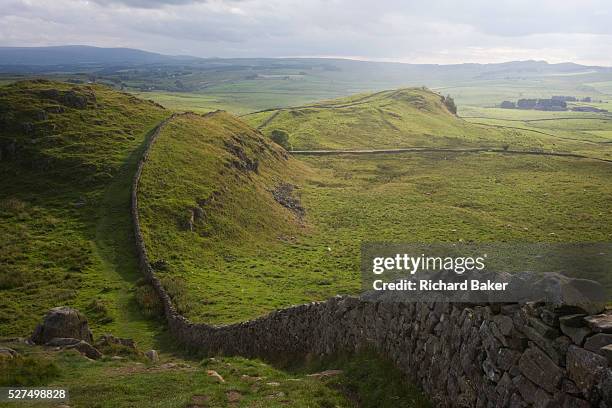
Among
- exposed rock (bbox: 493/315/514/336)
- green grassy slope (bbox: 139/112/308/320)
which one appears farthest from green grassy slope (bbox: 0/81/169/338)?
exposed rock (bbox: 493/315/514/336)

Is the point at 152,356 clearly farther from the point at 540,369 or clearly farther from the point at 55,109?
the point at 55,109

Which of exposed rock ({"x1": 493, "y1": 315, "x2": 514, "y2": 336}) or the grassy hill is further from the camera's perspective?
the grassy hill

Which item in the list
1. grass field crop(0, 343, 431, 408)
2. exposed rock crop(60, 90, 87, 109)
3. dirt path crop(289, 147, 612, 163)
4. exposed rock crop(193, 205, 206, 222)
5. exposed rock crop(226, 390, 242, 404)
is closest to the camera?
grass field crop(0, 343, 431, 408)

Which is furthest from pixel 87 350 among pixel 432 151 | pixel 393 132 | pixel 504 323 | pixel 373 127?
pixel 373 127

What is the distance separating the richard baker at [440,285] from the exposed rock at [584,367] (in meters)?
2.15

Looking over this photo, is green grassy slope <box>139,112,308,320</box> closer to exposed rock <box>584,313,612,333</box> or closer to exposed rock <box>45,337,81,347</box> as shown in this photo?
exposed rock <box>45,337,81,347</box>

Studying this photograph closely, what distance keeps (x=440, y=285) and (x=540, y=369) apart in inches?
142

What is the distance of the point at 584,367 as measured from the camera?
24.0ft

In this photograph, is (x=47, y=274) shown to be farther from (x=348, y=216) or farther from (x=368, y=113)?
(x=368, y=113)

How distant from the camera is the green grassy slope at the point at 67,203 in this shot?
107 feet

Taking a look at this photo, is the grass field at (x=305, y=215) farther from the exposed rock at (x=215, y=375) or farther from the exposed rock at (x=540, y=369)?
the exposed rock at (x=540, y=369)

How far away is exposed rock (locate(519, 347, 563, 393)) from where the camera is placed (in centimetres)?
786

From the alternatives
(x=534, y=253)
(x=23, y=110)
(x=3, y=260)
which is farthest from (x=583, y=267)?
(x=23, y=110)

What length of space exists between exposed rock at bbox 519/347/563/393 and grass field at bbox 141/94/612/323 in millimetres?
23332
